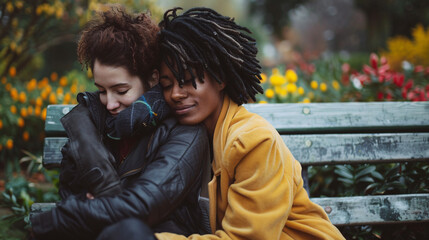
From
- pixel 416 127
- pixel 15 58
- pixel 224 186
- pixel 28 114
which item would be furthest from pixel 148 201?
pixel 15 58

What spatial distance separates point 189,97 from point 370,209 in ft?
4.44

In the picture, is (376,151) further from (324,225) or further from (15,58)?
(15,58)

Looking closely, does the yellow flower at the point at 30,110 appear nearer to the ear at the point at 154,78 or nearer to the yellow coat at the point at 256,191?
the ear at the point at 154,78

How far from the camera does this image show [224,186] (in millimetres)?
1677

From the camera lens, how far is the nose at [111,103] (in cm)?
174

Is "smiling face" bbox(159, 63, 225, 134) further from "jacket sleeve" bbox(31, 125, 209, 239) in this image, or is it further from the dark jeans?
the dark jeans

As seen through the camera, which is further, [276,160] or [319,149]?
[319,149]

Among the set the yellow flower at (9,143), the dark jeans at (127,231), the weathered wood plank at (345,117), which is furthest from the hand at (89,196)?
the yellow flower at (9,143)

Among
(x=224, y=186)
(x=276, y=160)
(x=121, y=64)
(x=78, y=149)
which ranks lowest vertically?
(x=224, y=186)

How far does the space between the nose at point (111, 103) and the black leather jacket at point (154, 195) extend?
0.53ft

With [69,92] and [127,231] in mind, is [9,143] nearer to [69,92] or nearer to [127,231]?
[69,92]

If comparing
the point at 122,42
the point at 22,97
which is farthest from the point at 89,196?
the point at 22,97

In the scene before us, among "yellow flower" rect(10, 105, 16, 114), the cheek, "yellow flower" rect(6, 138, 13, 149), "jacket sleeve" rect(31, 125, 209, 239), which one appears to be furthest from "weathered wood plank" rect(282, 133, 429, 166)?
"yellow flower" rect(10, 105, 16, 114)

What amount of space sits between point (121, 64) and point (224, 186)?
0.76m
